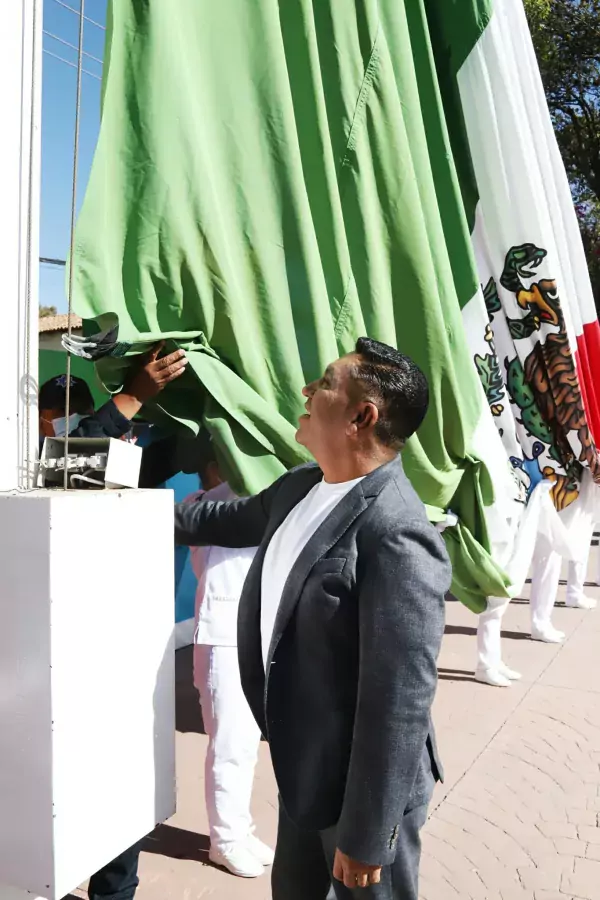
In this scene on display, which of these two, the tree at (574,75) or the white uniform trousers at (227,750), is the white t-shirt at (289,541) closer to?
the white uniform trousers at (227,750)

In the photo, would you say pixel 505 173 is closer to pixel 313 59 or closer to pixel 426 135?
pixel 426 135

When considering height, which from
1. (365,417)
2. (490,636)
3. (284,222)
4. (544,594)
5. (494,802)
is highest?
(284,222)

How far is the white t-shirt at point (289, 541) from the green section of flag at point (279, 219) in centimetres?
28

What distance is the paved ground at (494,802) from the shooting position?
8.31 feet

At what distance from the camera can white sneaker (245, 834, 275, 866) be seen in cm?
259

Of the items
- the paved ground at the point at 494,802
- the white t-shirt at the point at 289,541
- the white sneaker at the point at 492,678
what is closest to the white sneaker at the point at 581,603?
the paved ground at the point at 494,802

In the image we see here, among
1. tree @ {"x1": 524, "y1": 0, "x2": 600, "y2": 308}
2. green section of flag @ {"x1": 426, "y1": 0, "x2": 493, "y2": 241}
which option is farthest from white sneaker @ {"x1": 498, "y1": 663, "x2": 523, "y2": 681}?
tree @ {"x1": 524, "y1": 0, "x2": 600, "y2": 308}

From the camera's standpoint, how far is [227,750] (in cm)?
253

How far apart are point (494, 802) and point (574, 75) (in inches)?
496

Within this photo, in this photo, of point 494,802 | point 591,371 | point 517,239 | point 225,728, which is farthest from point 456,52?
point 494,802

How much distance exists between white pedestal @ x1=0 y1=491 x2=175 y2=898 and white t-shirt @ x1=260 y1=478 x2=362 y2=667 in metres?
0.26

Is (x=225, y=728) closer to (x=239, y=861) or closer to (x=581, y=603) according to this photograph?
(x=239, y=861)

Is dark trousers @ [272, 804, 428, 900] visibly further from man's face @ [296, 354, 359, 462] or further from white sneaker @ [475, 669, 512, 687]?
white sneaker @ [475, 669, 512, 687]

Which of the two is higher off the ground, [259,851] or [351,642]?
[351,642]
